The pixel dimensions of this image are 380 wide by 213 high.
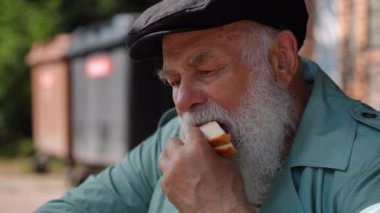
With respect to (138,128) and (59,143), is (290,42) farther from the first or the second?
(59,143)

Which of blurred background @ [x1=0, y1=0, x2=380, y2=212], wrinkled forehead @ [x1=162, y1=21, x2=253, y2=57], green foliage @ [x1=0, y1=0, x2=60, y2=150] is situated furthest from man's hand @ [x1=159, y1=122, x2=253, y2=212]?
green foliage @ [x1=0, y1=0, x2=60, y2=150]

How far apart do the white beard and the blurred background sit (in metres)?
1.09

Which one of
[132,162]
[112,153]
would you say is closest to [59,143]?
[112,153]

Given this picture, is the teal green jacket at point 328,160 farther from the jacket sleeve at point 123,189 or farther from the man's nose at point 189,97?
the man's nose at point 189,97

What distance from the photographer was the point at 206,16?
1917mm

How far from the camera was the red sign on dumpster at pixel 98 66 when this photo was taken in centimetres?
866

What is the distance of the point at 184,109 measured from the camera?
6.57ft

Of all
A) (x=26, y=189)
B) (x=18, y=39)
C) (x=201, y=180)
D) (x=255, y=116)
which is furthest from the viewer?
(x=18, y=39)

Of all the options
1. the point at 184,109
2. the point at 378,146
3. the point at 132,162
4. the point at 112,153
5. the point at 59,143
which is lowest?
the point at 59,143

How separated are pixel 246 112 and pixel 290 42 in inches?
9.3

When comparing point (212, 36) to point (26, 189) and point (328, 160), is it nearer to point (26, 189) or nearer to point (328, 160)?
point (328, 160)

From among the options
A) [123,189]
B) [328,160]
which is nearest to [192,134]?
[328,160]

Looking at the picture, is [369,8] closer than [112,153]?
Yes

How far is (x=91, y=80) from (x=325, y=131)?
7.77 m
